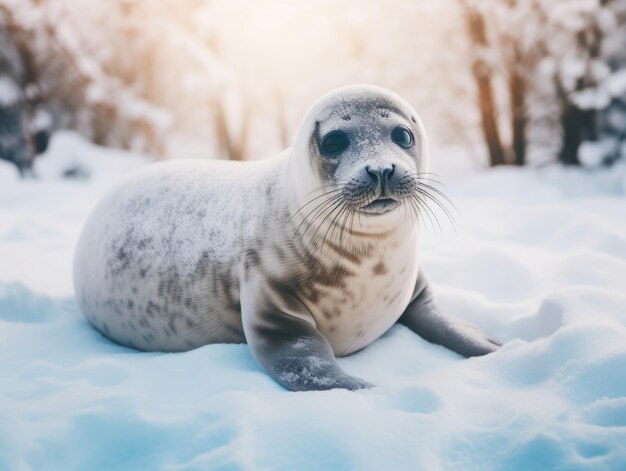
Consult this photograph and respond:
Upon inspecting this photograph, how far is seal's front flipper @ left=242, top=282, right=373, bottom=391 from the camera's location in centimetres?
179

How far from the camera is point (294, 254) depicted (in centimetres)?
211

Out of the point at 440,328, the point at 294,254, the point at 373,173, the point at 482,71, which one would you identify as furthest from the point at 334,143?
the point at 482,71

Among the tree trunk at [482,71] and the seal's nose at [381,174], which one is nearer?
the seal's nose at [381,174]

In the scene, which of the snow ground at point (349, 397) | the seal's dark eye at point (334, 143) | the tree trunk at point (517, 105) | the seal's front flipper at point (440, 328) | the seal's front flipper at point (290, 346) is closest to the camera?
the snow ground at point (349, 397)

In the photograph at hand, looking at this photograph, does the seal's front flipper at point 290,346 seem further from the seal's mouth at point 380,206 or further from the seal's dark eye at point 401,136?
the seal's dark eye at point 401,136

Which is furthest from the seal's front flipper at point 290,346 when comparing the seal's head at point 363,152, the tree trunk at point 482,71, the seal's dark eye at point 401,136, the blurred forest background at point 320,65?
the tree trunk at point 482,71

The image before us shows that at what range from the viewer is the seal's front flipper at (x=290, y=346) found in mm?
1793

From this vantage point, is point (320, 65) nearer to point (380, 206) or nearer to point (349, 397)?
point (380, 206)

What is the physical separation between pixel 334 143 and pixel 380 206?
0.99 ft

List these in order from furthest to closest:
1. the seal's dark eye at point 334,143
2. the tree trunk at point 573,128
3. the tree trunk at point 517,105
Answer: the tree trunk at point 517,105, the tree trunk at point 573,128, the seal's dark eye at point 334,143

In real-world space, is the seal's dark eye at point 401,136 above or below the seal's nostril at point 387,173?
above

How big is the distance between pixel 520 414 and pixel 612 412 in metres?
0.23

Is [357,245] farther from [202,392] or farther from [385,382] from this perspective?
[202,392]

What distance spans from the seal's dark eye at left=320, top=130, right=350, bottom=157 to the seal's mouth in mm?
238
